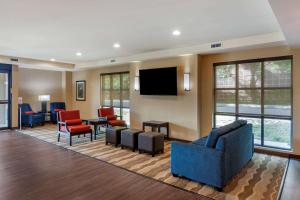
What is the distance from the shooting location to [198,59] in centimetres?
622

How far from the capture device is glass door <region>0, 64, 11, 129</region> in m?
8.37

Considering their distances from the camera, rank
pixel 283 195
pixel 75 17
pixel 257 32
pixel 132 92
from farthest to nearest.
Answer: pixel 132 92, pixel 257 32, pixel 75 17, pixel 283 195

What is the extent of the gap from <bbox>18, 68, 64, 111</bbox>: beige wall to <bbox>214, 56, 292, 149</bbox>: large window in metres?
8.10

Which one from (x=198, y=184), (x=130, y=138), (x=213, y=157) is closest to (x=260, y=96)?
(x=213, y=157)

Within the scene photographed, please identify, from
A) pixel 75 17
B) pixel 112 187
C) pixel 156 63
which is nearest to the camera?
pixel 112 187

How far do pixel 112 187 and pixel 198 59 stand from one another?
431 cm

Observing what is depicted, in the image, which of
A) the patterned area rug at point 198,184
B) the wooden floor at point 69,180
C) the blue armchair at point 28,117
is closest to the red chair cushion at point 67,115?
the patterned area rug at point 198,184

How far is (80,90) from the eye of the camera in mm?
10383

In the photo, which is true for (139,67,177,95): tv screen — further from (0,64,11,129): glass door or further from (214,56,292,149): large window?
(0,64,11,129): glass door

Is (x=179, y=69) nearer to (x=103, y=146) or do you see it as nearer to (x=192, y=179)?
(x=103, y=146)

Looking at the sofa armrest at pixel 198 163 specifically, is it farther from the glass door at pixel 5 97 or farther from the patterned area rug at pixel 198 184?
the glass door at pixel 5 97

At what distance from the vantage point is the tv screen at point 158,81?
6613 mm

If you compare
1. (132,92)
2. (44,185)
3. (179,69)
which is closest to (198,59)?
(179,69)

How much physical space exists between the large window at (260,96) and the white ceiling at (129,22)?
1050 millimetres
